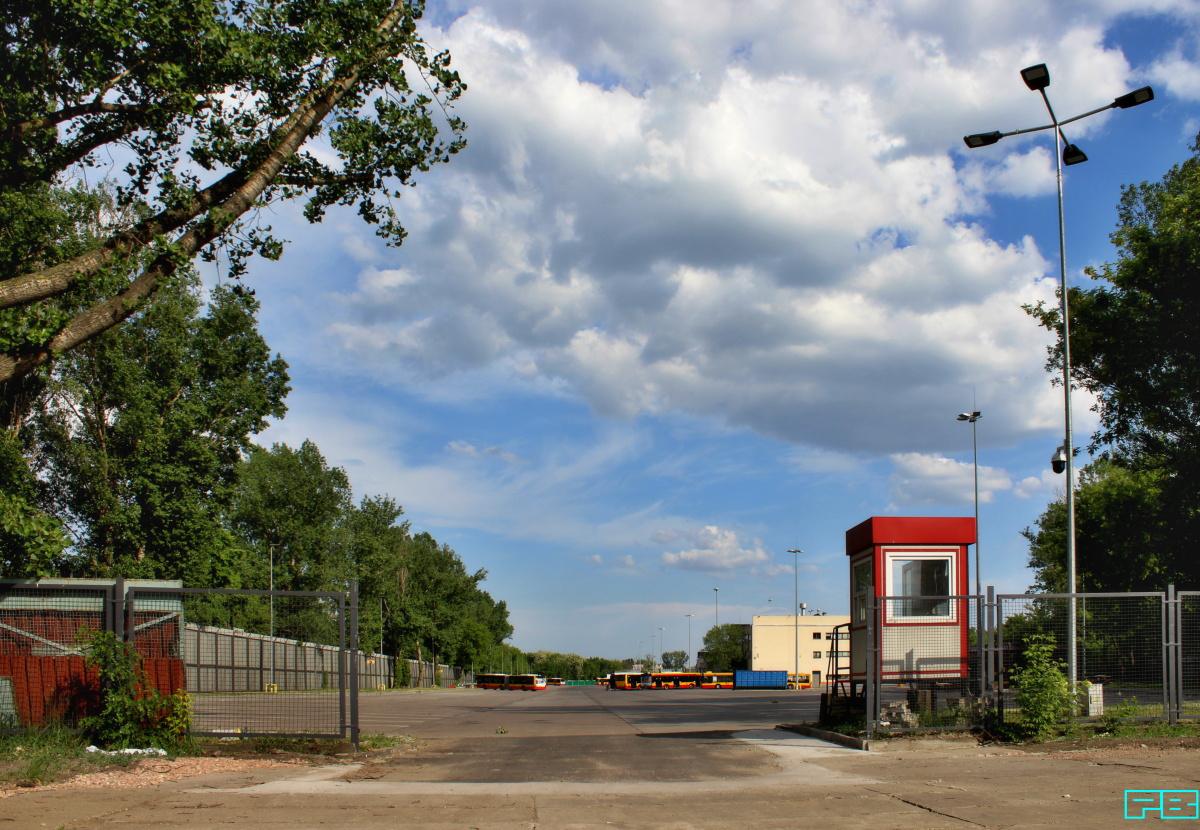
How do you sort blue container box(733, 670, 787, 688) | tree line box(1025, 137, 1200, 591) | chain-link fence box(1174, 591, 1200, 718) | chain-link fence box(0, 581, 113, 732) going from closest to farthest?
chain-link fence box(0, 581, 113, 732)
chain-link fence box(1174, 591, 1200, 718)
tree line box(1025, 137, 1200, 591)
blue container box(733, 670, 787, 688)

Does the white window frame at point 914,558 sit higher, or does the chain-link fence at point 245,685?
the white window frame at point 914,558

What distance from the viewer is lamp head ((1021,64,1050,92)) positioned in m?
16.8

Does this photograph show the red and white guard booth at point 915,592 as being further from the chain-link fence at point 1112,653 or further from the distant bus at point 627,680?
the distant bus at point 627,680

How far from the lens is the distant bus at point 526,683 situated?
8081 cm

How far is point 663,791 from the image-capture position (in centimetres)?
945

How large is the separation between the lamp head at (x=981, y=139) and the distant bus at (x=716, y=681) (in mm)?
61536

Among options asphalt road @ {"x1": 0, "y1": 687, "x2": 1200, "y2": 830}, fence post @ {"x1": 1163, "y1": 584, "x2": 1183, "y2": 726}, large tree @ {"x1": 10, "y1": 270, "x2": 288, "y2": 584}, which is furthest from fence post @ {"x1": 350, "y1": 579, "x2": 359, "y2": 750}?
large tree @ {"x1": 10, "y1": 270, "x2": 288, "y2": 584}

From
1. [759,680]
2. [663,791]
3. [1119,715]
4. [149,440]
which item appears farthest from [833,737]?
[759,680]

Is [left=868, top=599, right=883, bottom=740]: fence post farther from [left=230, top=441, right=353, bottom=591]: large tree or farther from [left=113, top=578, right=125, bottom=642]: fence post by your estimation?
[left=230, top=441, right=353, bottom=591]: large tree

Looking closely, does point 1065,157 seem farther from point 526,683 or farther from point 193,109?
point 526,683

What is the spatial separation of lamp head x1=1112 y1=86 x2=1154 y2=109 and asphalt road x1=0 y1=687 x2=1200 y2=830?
11784mm

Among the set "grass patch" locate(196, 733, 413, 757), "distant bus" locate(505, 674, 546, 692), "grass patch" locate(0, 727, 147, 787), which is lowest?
"distant bus" locate(505, 674, 546, 692)

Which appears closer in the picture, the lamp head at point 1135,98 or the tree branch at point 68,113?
the tree branch at point 68,113

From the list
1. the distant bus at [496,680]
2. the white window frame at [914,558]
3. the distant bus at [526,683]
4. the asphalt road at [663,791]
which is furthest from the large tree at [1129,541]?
the distant bus at [496,680]
